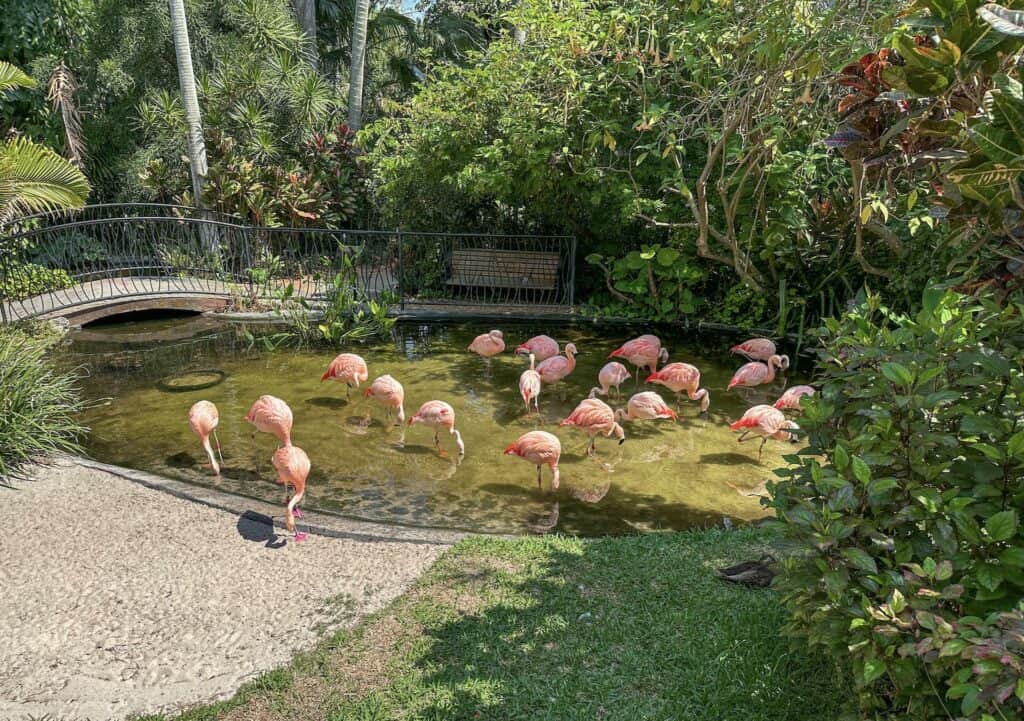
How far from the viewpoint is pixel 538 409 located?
7.81m

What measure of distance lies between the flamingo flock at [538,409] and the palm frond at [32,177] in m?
3.35

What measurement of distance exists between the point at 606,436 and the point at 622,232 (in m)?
6.12

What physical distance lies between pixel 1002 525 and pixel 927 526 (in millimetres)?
316

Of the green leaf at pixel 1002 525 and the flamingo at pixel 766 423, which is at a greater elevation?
the green leaf at pixel 1002 525

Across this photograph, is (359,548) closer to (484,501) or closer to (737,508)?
(484,501)

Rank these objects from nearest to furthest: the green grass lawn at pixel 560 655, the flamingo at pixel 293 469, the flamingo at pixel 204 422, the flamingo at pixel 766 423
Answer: the green grass lawn at pixel 560 655 → the flamingo at pixel 293 469 → the flamingo at pixel 204 422 → the flamingo at pixel 766 423

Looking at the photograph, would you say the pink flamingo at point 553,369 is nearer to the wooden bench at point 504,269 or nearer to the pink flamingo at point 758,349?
the pink flamingo at point 758,349

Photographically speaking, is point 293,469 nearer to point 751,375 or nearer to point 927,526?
point 927,526

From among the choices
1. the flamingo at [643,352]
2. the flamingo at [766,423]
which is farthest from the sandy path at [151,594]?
the flamingo at [643,352]

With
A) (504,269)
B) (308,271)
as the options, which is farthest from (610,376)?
(308,271)

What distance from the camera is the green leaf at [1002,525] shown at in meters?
1.92

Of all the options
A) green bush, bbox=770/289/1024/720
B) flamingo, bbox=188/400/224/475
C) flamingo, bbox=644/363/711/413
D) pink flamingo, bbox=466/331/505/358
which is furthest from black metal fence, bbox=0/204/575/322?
green bush, bbox=770/289/1024/720

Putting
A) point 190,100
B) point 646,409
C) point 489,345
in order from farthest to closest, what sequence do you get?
point 190,100
point 489,345
point 646,409

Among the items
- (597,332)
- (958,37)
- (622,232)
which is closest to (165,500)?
(958,37)
